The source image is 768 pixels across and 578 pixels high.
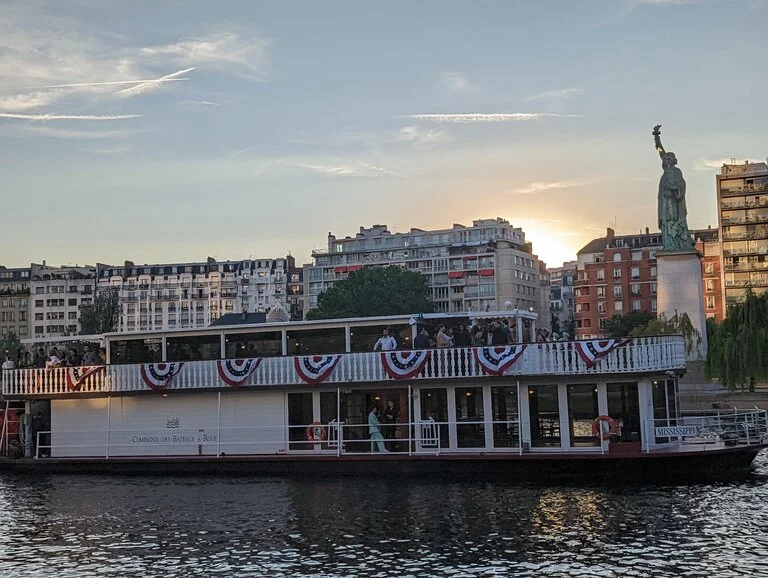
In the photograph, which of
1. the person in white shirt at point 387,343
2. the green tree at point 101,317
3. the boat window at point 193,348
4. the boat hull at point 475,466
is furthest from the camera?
the green tree at point 101,317

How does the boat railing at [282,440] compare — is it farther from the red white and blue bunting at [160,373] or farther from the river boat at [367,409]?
the red white and blue bunting at [160,373]

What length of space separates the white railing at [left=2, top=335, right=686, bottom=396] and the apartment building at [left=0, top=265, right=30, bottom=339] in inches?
6241

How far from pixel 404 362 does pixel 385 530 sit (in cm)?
807

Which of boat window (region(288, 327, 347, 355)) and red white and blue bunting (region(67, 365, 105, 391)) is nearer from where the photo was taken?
boat window (region(288, 327, 347, 355))

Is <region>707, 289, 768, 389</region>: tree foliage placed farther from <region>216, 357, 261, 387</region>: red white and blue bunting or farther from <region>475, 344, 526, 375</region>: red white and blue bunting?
<region>216, 357, 261, 387</region>: red white and blue bunting

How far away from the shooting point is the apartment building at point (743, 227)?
128 metres

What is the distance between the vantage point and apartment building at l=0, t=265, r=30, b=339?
183 m

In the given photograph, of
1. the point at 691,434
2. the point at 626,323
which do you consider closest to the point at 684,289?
the point at 691,434

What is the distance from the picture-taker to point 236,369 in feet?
103

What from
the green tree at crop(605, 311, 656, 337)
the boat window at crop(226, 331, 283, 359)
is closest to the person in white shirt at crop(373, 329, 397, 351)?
the boat window at crop(226, 331, 283, 359)

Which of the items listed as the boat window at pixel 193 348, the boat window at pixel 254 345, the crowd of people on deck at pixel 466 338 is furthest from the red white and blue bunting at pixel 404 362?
the boat window at pixel 193 348

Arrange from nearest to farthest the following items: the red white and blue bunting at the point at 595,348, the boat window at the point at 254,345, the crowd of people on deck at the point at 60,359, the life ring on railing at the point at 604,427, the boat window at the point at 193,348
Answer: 1. the red white and blue bunting at the point at 595,348
2. the life ring on railing at the point at 604,427
3. the boat window at the point at 254,345
4. the boat window at the point at 193,348
5. the crowd of people on deck at the point at 60,359

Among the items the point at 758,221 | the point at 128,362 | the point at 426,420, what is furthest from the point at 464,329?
the point at 758,221

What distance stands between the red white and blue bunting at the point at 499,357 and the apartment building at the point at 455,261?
133 metres
